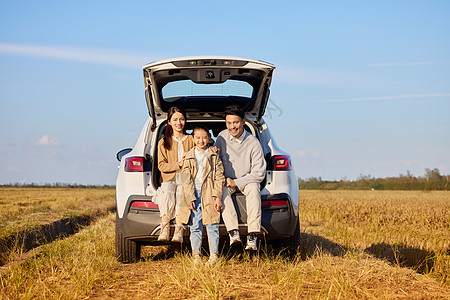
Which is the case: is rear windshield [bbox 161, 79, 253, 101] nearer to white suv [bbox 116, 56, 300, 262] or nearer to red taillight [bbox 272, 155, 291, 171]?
white suv [bbox 116, 56, 300, 262]

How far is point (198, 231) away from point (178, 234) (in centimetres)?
23

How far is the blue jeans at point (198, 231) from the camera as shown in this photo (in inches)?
204

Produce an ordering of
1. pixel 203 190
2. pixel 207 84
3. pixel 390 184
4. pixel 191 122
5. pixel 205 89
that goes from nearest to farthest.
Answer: pixel 203 190 < pixel 207 84 < pixel 205 89 < pixel 191 122 < pixel 390 184

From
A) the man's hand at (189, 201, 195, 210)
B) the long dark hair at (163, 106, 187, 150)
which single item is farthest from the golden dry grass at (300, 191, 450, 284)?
the long dark hair at (163, 106, 187, 150)

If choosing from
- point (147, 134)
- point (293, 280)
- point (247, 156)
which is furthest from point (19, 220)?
point (293, 280)

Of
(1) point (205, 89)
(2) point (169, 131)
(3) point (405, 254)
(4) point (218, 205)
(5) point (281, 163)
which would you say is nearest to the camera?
(4) point (218, 205)

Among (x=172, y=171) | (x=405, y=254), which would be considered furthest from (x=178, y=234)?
(x=405, y=254)

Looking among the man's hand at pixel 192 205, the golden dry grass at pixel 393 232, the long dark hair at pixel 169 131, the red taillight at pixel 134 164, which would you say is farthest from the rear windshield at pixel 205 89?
the golden dry grass at pixel 393 232

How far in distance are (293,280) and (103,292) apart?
1.71m

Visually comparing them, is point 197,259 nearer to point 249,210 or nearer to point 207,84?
point 249,210

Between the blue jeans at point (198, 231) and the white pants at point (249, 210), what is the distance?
0.16 metres

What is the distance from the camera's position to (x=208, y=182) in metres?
5.23

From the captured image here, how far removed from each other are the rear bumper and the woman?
5.2 inches

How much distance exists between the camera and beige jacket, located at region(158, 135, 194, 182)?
547 centimetres
